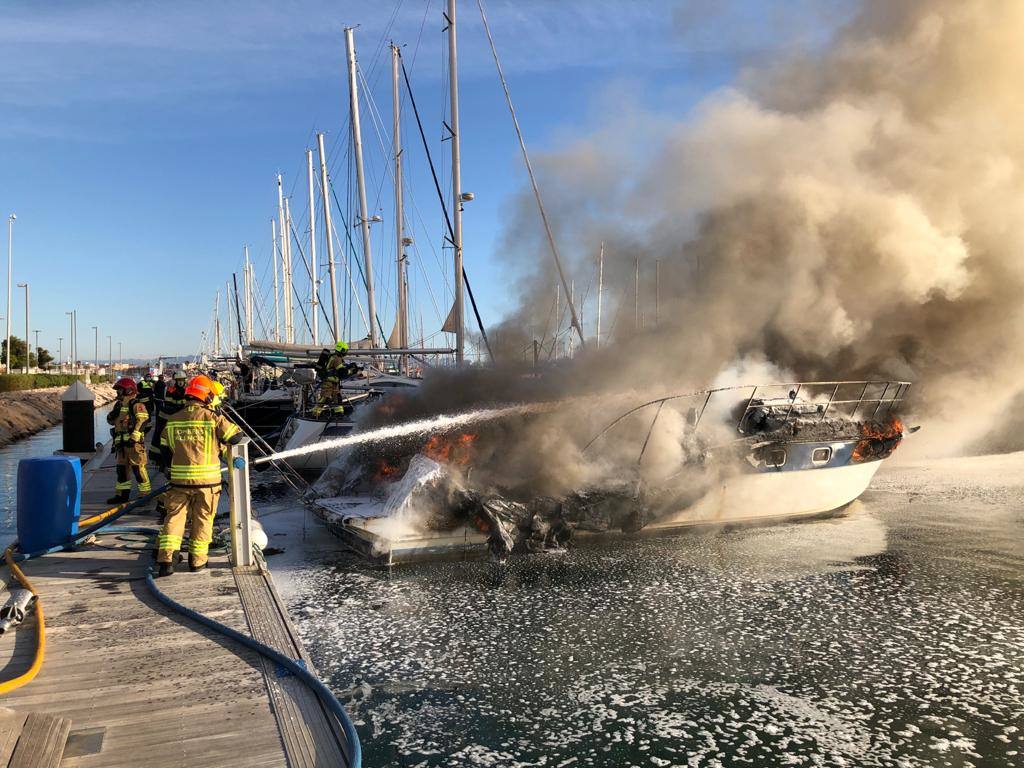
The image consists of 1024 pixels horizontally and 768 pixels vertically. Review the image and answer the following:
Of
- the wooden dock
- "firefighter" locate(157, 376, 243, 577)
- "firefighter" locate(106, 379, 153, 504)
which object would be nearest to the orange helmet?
"firefighter" locate(157, 376, 243, 577)

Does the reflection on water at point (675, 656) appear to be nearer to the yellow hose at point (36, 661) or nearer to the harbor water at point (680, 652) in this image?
the harbor water at point (680, 652)

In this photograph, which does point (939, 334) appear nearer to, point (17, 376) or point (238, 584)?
point (238, 584)

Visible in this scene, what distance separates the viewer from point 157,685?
422 cm

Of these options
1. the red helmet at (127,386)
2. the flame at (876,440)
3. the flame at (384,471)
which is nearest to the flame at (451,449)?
the flame at (384,471)

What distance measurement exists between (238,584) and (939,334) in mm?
13676

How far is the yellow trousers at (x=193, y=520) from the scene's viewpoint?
251 inches

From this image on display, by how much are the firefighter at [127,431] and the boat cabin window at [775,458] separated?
8.84m

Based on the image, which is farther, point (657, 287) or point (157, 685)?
point (657, 287)

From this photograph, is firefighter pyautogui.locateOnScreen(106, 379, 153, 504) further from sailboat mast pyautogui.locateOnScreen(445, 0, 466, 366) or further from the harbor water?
sailboat mast pyautogui.locateOnScreen(445, 0, 466, 366)

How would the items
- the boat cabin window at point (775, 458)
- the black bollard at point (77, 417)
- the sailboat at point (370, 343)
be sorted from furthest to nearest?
the black bollard at point (77, 417) → the sailboat at point (370, 343) → the boat cabin window at point (775, 458)

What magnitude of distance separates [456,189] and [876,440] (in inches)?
388

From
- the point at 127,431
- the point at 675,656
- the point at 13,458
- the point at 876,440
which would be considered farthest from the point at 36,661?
the point at 13,458

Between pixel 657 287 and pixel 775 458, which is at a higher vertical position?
pixel 657 287

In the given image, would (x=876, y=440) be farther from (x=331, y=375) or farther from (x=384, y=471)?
(x=331, y=375)
